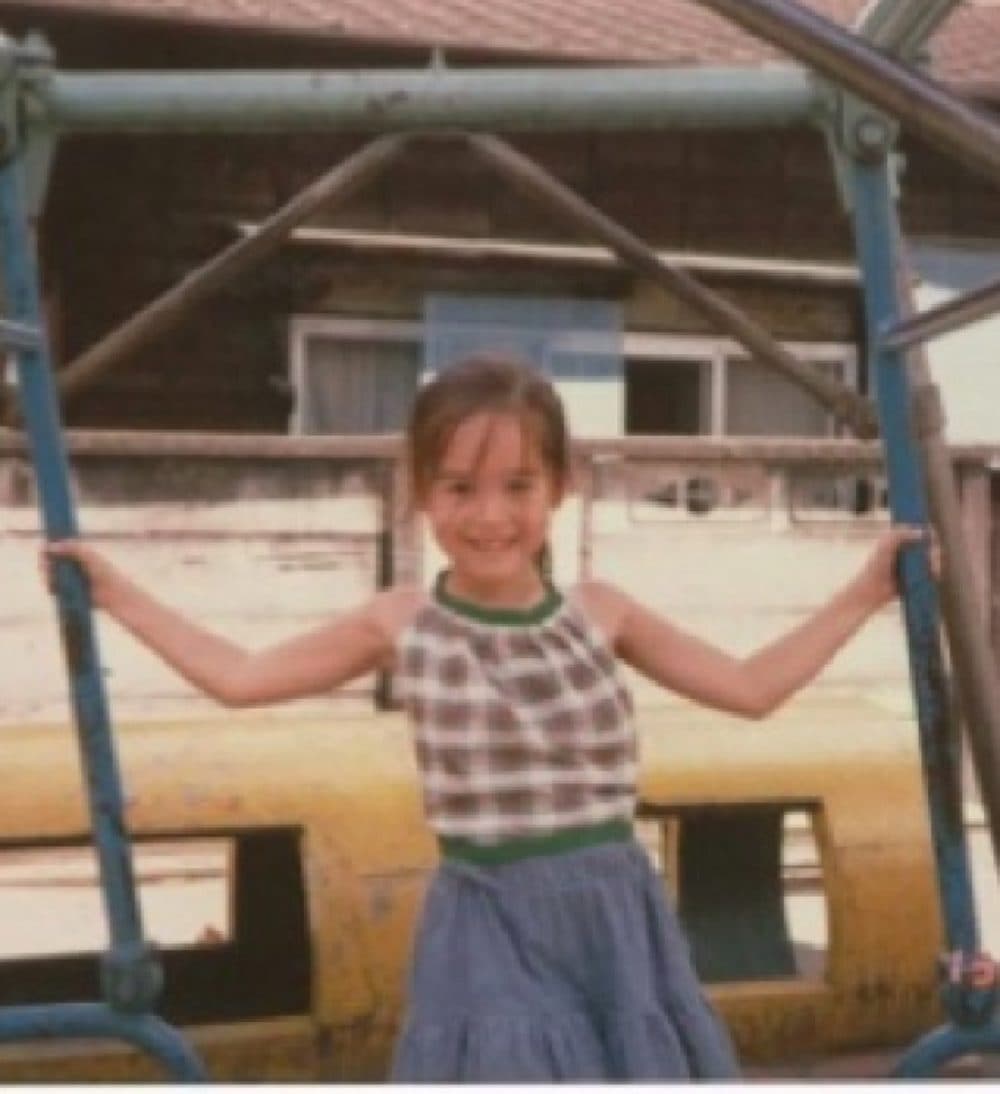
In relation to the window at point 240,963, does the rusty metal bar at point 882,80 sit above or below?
above

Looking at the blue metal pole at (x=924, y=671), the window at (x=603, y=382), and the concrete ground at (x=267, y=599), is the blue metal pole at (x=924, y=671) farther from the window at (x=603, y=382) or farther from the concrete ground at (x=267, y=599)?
the window at (x=603, y=382)

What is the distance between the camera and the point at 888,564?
2.33 m

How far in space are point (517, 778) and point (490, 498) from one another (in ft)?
0.93

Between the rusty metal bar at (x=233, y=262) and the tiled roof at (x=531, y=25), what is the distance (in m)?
4.95

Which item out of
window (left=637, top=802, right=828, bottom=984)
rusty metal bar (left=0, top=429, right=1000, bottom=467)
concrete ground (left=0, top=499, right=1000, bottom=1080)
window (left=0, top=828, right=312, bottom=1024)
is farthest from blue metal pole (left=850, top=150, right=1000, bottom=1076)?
rusty metal bar (left=0, top=429, right=1000, bottom=467)

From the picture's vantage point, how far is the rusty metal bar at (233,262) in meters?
3.23

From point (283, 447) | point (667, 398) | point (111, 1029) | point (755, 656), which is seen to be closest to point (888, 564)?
point (755, 656)

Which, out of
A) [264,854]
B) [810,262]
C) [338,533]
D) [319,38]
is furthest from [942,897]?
[810,262]

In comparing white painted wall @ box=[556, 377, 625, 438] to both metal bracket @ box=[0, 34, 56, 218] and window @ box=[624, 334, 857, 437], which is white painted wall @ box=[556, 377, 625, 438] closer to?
window @ box=[624, 334, 857, 437]

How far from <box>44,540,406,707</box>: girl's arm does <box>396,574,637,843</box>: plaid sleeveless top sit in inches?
2.0

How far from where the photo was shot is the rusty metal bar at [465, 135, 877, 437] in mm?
3219

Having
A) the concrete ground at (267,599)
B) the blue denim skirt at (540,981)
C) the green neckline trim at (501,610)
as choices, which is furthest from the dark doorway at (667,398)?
the blue denim skirt at (540,981)

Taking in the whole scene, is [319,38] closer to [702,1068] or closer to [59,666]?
[59,666]

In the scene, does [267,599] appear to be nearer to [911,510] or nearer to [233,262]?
[233,262]
